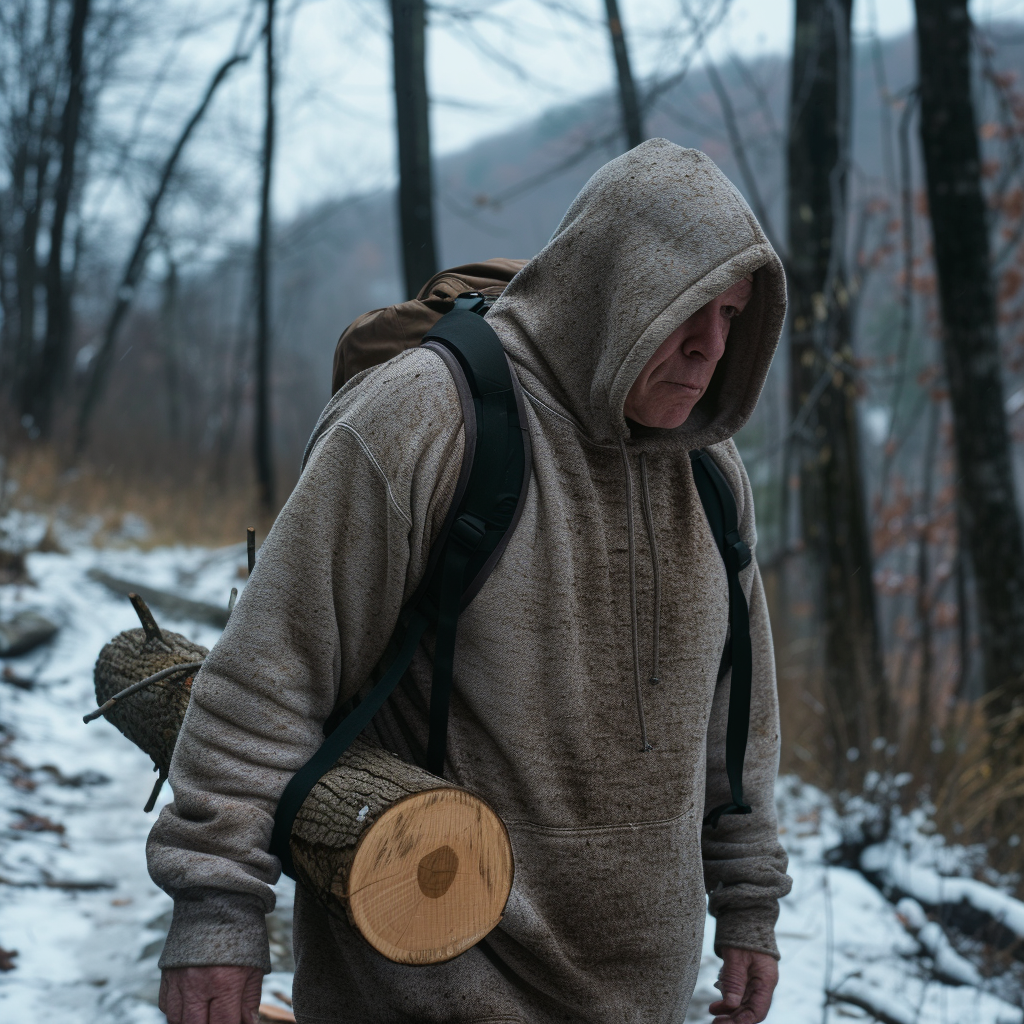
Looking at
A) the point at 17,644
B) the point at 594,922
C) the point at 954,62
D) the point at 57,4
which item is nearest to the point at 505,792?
the point at 594,922

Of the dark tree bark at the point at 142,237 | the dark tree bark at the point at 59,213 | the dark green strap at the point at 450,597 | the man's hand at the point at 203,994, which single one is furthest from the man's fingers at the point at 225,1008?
the dark tree bark at the point at 142,237

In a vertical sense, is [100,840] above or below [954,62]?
below

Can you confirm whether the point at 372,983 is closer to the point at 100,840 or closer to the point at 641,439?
the point at 641,439

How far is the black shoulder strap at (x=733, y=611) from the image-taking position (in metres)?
1.78

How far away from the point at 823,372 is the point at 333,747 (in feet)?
14.4

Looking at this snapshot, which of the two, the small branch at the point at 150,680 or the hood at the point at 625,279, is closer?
the hood at the point at 625,279

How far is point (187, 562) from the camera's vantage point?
10.0 metres

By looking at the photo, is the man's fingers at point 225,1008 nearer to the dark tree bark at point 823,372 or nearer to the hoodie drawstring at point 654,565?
the hoodie drawstring at point 654,565

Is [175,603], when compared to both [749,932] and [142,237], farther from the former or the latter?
[142,237]

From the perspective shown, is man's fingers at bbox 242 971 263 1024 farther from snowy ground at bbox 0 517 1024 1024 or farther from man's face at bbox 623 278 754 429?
snowy ground at bbox 0 517 1024 1024

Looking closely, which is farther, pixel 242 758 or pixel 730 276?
pixel 730 276

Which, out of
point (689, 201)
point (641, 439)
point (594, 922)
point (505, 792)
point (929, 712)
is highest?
point (689, 201)

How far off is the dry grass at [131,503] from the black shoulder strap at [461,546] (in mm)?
7557

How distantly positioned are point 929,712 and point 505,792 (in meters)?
3.61
